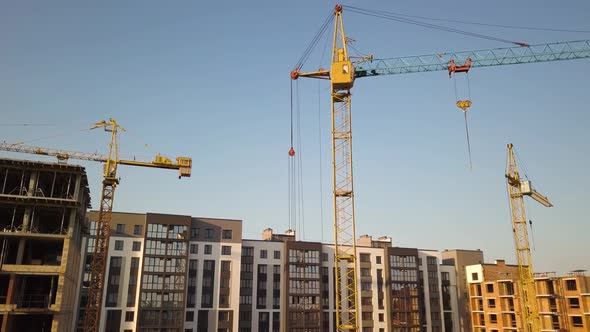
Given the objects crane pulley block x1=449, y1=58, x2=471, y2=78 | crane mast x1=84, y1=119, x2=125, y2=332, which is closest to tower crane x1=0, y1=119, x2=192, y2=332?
crane mast x1=84, y1=119, x2=125, y2=332

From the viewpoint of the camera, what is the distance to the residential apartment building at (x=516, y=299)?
84.8 metres

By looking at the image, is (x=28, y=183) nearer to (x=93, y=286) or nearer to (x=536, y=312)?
(x=93, y=286)

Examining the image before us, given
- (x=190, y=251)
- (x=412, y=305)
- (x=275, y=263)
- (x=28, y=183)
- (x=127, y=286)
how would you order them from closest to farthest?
(x=28, y=183) → (x=127, y=286) → (x=190, y=251) → (x=275, y=263) → (x=412, y=305)

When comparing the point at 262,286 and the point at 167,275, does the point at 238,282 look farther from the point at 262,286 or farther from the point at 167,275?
the point at 167,275

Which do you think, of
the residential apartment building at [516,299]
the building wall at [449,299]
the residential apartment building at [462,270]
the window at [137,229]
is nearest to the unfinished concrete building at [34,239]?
the window at [137,229]

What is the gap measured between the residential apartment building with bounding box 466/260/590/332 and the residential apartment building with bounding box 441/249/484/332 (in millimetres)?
9211

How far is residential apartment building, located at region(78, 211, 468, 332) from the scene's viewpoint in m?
87.8

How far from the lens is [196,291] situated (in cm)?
9162

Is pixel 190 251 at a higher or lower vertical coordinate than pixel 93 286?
higher

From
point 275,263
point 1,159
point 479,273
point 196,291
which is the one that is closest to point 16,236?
point 1,159

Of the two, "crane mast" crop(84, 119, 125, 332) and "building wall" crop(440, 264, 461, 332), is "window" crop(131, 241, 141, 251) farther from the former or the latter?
"building wall" crop(440, 264, 461, 332)

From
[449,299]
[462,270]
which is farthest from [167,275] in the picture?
[462,270]

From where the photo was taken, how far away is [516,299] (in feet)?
317

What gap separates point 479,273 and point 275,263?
47.0 meters
